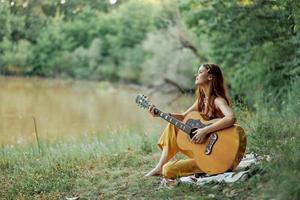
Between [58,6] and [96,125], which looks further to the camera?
[58,6]

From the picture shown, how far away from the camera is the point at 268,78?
13086mm

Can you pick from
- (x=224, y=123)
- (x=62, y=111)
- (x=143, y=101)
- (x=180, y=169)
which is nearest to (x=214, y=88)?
(x=224, y=123)

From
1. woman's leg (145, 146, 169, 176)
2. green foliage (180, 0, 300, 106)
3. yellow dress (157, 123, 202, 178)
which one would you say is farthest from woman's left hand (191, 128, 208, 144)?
green foliage (180, 0, 300, 106)

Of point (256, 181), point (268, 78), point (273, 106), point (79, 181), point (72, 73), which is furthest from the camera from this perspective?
point (72, 73)

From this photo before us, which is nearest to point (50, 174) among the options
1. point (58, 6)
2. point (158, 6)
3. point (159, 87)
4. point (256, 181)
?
point (256, 181)

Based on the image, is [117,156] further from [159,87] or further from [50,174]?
[159,87]

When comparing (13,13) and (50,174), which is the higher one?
(13,13)

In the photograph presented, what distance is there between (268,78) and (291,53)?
3.57 ft

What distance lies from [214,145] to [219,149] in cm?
6

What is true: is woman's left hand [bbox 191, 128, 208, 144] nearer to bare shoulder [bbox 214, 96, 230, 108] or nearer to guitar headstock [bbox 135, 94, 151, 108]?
bare shoulder [bbox 214, 96, 230, 108]

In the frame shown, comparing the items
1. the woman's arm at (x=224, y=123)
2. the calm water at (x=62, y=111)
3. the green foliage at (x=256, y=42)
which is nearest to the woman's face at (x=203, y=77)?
the woman's arm at (x=224, y=123)

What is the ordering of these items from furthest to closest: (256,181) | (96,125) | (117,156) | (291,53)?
1. (96,125)
2. (291,53)
3. (117,156)
4. (256,181)

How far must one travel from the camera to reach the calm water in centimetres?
1167

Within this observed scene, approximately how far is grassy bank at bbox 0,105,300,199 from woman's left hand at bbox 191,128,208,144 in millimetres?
443
